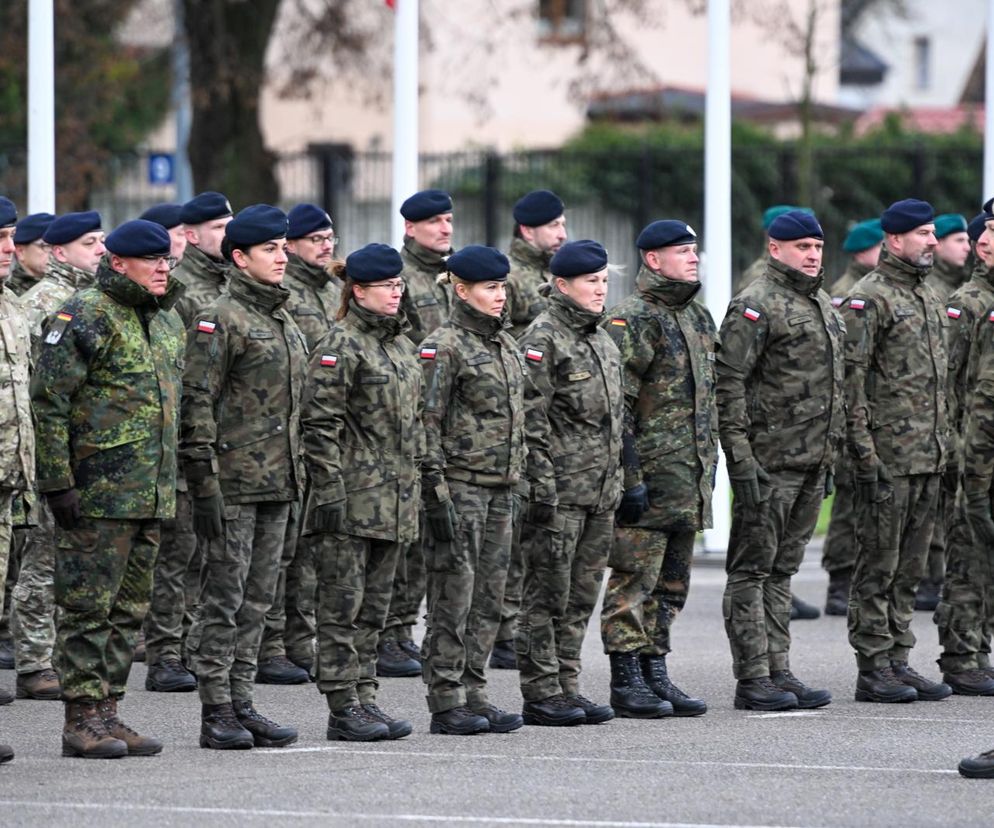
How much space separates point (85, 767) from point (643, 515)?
3.09m

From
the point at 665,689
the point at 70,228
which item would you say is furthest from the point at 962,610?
the point at 70,228

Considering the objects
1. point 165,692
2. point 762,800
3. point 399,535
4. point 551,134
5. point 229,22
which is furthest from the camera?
point 551,134

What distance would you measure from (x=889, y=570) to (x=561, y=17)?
91.9 feet

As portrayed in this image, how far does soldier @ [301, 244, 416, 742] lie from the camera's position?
9836 millimetres

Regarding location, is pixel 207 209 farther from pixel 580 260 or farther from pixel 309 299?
pixel 580 260

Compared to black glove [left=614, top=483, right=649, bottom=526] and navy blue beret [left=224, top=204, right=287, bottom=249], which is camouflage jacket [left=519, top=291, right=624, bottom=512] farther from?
navy blue beret [left=224, top=204, right=287, bottom=249]

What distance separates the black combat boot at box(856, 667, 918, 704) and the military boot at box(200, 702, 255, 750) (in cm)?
330

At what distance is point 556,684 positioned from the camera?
35.1ft

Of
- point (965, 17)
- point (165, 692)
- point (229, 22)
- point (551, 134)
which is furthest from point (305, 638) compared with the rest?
point (965, 17)

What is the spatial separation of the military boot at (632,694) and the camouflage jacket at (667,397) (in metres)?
0.66

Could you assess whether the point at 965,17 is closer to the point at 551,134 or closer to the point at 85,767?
the point at 551,134

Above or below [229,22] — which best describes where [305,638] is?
below

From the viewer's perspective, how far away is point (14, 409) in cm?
946

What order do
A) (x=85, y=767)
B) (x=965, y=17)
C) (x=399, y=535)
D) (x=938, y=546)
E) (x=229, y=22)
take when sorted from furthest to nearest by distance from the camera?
1. (x=965, y=17)
2. (x=229, y=22)
3. (x=938, y=546)
4. (x=399, y=535)
5. (x=85, y=767)
